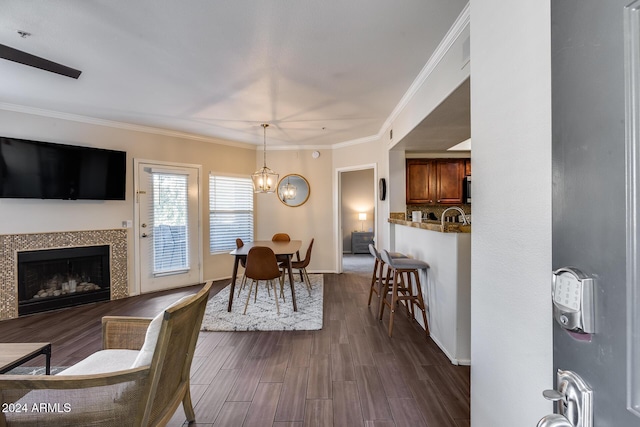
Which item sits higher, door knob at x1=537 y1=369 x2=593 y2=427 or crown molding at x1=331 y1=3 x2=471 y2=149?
crown molding at x1=331 y1=3 x2=471 y2=149

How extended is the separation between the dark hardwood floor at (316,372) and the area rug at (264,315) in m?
0.11

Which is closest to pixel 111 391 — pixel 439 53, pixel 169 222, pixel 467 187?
pixel 439 53

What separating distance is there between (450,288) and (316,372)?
130 cm

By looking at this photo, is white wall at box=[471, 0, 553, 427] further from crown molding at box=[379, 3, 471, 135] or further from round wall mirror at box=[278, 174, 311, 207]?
round wall mirror at box=[278, 174, 311, 207]

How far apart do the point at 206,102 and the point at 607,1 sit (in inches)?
140

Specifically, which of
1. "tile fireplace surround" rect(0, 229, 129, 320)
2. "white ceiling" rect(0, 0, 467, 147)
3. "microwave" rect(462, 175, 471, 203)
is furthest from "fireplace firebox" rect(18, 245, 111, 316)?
"microwave" rect(462, 175, 471, 203)

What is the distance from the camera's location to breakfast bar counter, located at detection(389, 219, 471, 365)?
2.20m

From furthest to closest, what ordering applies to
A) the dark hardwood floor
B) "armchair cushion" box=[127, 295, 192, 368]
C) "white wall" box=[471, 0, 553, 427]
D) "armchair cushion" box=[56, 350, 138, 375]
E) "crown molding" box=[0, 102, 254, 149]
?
"crown molding" box=[0, 102, 254, 149] → the dark hardwood floor → "armchair cushion" box=[56, 350, 138, 375] → "armchair cushion" box=[127, 295, 192, 368] → "white wall" box=[471, 0, 553, 427]

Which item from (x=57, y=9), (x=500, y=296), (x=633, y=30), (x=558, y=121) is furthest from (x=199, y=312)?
(x=57, y=9)

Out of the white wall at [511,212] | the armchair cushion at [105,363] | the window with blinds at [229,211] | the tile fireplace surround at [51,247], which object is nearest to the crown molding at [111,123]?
the window with blinds at [229,211]

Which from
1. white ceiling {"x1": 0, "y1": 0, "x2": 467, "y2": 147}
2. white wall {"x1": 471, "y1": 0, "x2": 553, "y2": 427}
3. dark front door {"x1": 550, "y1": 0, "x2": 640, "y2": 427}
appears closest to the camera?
dark front door {"x1": 550, "y1": 0, "x2": 640, "y2": 427}

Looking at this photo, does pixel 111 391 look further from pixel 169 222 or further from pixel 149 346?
pixel 169 222

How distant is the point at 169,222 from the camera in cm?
445

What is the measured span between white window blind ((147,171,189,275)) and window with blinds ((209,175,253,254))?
473 millimetres
